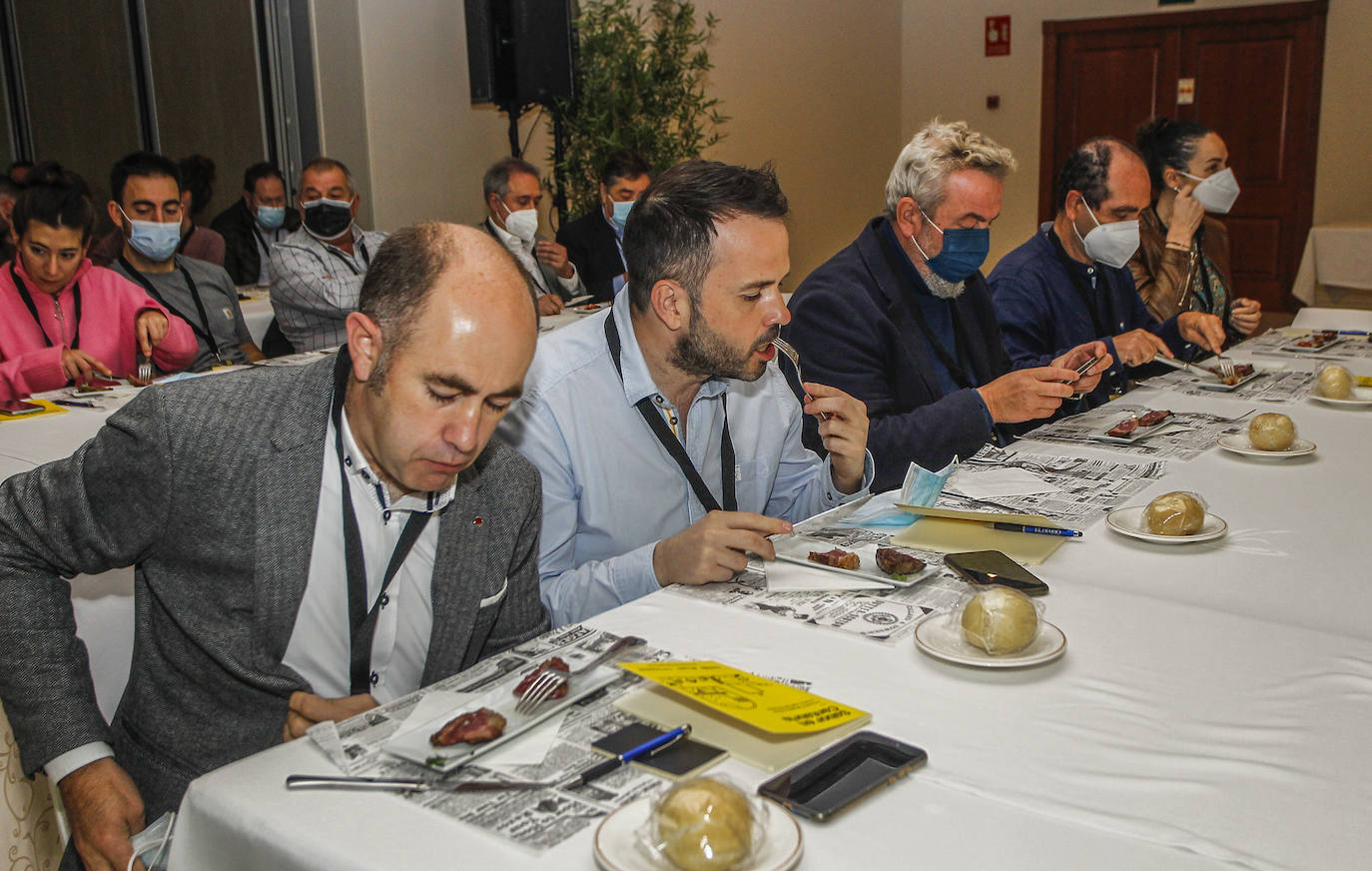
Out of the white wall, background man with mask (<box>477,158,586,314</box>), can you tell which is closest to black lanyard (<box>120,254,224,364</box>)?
background man with mask (<box>477,158,586,314</box>)

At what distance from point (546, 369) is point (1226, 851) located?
1288 millimetres

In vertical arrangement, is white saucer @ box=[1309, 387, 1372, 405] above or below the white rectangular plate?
below

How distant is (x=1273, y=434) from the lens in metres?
2.29

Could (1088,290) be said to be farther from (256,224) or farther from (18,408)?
(256,224)

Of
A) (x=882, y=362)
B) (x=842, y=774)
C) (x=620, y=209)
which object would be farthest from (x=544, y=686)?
(x=620, y=209)

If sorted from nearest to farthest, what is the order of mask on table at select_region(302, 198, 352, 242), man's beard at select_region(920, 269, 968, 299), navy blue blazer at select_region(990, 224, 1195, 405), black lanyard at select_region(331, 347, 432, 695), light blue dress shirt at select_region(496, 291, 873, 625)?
black lanyard at select_region(331, 347, 432, 695), light blue dress shirt at select_region(496, 291, 873, 625), man's beard at select_region(920, 269, 968, 299), navy blue blazer at select_region(990, 224, 1195, 405), mask on table at select_region(302, 198, 352, 242)

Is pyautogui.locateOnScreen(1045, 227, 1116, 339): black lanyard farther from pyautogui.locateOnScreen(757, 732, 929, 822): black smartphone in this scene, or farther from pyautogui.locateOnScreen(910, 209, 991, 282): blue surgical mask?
pyautogui.locateOnScreen(757, 732, 929, 822): black smartphone

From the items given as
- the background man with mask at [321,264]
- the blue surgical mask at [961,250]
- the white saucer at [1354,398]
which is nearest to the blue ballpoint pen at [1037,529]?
the blue surgical mask at [961,250]

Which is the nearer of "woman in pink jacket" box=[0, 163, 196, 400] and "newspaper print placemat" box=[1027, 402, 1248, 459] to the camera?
"newspaper print placemat" box=[1027, 402, 1248, 459]

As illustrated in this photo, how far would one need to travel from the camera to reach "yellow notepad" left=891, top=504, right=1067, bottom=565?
1718 mm

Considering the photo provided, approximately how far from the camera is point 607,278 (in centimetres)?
621

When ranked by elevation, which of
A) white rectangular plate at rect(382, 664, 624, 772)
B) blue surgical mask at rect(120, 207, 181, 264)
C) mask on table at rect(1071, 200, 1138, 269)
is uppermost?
blue surgical mask at rect(120, 207, 181, 264)

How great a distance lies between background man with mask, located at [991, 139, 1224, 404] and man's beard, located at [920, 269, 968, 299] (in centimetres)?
54

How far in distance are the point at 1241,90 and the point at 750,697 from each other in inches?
353
